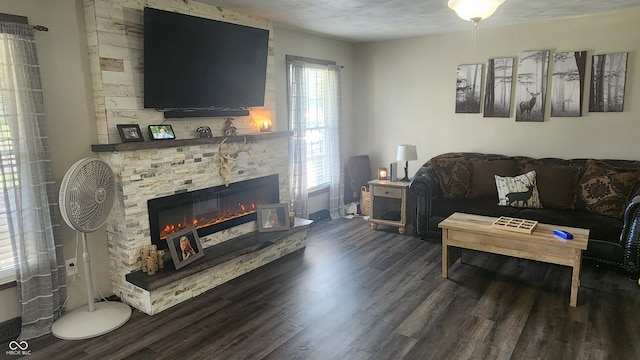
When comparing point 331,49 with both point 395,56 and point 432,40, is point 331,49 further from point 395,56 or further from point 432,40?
point 432,40

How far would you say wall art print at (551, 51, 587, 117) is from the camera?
450 centimetres

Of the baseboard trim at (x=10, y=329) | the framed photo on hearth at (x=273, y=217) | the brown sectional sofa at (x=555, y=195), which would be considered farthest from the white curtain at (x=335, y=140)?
the baseboard trim at (x=10, y=329)

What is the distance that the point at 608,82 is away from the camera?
4.36 meters

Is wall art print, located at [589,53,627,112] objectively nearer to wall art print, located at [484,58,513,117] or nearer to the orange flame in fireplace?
wall art print, located at [484,58,513,117]

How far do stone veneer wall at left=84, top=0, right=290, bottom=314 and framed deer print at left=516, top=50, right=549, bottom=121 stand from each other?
3.54 meters

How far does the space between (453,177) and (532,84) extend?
139cm

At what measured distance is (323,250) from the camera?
4.51 m

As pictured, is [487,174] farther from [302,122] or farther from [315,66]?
[315,66]

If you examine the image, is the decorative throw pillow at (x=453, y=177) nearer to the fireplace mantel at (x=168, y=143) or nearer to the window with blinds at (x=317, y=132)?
the window with blinds at (x=317, y=132)

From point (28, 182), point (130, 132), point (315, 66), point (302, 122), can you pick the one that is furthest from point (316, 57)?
point (28, 182)

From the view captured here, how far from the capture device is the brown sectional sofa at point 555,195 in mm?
3697

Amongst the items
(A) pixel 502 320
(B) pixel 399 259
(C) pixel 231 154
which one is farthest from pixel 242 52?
(A) pixel 502 320

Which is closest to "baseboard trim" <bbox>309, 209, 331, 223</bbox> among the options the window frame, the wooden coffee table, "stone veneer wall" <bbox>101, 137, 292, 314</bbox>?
the window frame

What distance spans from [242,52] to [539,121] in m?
3.46
